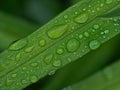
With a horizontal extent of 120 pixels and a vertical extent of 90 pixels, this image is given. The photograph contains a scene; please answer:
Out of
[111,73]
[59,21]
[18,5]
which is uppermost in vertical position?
[18,5]

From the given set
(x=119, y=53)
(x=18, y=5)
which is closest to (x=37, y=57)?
(x=119, y=53)

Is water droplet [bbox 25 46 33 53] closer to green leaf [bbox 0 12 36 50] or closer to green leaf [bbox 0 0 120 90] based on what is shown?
green leaf [bbox 0 0 120 90]

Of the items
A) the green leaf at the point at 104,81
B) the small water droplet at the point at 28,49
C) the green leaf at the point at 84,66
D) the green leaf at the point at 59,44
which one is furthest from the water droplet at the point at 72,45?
the green leaf at the point at 84,66

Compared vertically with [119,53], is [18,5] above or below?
above

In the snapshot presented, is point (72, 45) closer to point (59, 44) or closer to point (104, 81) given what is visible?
point (59, 44)

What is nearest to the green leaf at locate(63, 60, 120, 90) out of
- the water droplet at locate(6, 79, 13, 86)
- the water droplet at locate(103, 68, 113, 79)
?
the water droplet at locate(103, 68, 113, 79)

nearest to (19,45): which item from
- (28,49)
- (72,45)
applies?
(28,49)

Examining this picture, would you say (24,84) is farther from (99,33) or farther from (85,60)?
(85,60)
